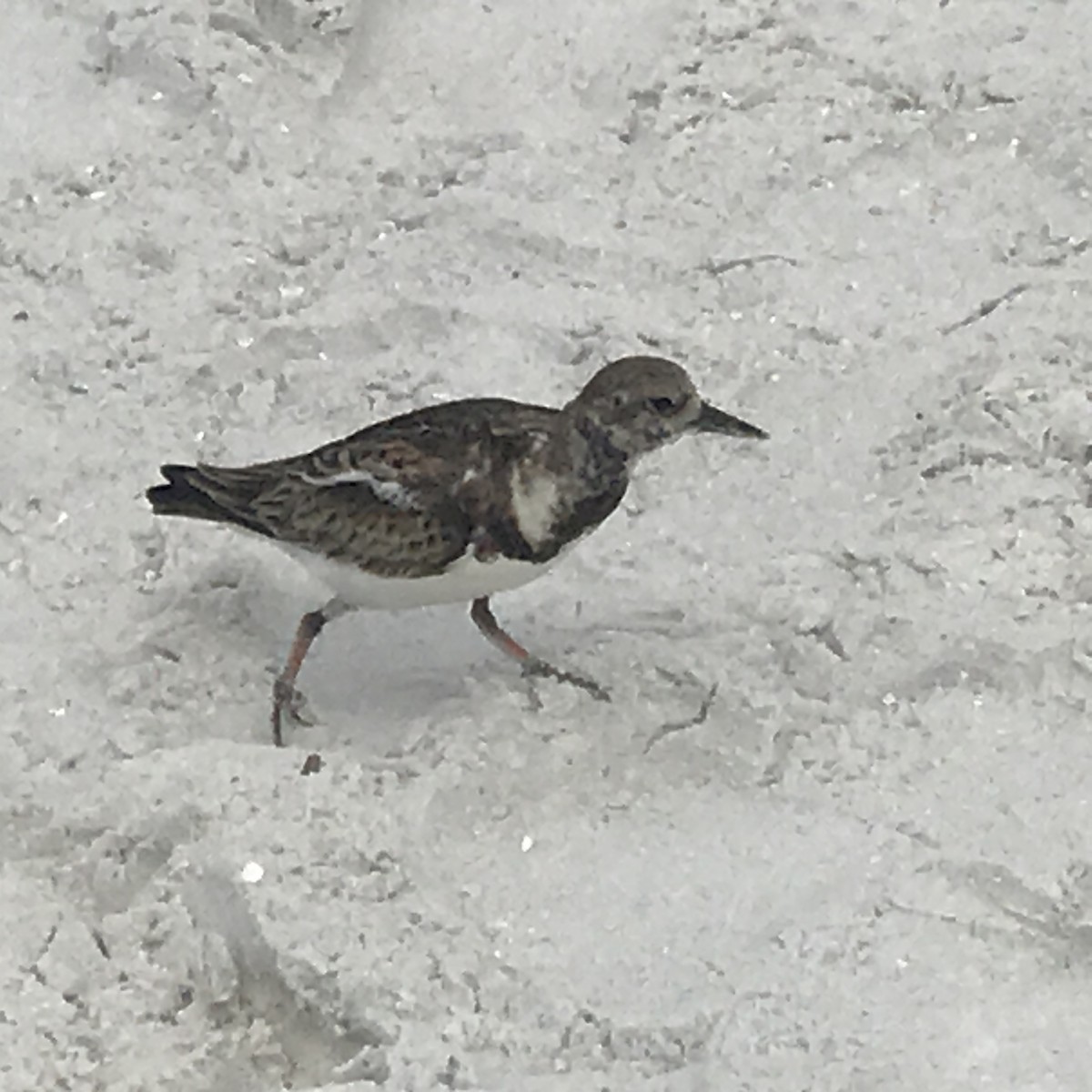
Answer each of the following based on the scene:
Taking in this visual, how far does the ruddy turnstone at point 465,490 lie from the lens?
10.1ft

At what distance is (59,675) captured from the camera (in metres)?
3.28

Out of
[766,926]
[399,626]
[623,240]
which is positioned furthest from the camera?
[623,240]

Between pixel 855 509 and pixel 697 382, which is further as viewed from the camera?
pixel 697 382

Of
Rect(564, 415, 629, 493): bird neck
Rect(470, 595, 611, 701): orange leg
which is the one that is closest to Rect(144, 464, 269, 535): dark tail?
Result: Rect(470, 595, 611, 701): orange leg

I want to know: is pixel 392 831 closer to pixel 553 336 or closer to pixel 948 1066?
pixel 948 1066

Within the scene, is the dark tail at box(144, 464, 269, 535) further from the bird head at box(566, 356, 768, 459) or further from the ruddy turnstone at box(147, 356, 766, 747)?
the bird head at box(566, 356, 768, 459)

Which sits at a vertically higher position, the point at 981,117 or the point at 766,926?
the point at 981,117

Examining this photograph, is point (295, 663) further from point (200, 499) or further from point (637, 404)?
point (637, 404)

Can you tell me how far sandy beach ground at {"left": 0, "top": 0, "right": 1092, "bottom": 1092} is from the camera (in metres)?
2.85

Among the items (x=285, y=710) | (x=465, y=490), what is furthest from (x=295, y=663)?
(x=465, y=490)

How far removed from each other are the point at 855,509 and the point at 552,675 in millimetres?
641

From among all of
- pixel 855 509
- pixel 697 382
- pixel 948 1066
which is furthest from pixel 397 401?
pixel 948 1066

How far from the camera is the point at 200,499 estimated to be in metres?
3.25

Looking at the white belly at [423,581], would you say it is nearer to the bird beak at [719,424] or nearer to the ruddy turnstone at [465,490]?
the ruddy turnstone at [465,490]
